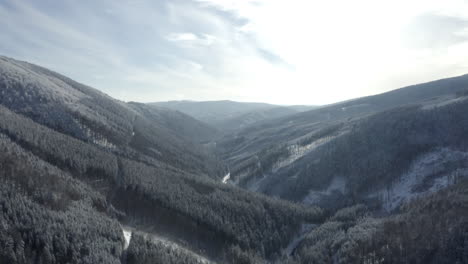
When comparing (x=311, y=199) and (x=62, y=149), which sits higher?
(x=62, y=149)

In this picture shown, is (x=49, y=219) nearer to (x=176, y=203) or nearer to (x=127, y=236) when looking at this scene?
(x=127, y=236)

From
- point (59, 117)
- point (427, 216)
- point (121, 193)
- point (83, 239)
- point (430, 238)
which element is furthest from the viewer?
point (59, 117)

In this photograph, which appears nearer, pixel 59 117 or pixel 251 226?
pixel 251 226

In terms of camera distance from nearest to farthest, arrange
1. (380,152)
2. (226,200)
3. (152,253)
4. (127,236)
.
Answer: (152,253), (127,236), (226,200), (380,152)

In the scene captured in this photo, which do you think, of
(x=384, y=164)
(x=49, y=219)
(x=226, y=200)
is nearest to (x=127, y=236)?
(x=49, y=219)

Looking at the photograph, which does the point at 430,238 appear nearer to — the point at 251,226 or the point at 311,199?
the point at 251,226

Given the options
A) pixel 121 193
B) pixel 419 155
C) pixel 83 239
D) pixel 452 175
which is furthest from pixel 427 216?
pixel 121 193

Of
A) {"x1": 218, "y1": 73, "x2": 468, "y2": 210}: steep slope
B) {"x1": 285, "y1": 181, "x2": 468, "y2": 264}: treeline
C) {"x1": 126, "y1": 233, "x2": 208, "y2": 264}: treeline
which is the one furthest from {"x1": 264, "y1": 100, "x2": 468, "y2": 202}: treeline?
{"x1": 126, "y1": 233, "x2": 208, "y2": 264}: treeline

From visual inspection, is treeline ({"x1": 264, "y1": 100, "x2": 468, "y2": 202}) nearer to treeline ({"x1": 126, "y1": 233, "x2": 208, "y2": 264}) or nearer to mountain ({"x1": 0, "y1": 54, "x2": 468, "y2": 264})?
mountain ({"x1": 0, "y1": 54, "x2": 468, "y2": 264})
